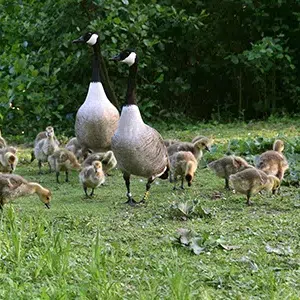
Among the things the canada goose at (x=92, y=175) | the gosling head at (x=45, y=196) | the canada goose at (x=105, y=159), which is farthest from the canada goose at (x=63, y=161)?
the gosling head at (x=45, y=196)

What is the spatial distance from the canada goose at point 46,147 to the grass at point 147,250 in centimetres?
153

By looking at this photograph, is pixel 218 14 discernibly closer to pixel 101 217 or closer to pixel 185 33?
pixel 185 33

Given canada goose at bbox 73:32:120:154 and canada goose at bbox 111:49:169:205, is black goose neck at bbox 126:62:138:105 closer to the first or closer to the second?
canada goose at bbox 111:49:169:205

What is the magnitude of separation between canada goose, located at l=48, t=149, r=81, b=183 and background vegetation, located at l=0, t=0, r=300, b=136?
4.49 m

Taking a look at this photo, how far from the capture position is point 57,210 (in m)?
7.86

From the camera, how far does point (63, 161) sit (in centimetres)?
975

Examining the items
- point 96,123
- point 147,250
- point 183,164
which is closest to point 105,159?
point 96,123

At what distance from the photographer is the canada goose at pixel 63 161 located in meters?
9.73

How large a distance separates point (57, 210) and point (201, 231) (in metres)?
1.83

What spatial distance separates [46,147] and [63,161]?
0.66 m

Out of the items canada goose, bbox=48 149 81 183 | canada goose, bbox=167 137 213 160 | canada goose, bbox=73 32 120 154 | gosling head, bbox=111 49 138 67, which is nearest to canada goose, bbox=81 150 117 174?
canada goose, bbox=48 149 81 183

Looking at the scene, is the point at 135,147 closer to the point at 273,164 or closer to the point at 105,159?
the point at 105,159

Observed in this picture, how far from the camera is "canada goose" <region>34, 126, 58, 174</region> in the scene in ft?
33.8

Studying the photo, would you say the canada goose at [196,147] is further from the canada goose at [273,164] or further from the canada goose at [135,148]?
the canada goose at [135,148]
